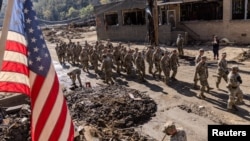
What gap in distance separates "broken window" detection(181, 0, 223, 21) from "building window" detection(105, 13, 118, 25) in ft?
35.4

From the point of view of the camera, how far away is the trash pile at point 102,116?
11.1 meters

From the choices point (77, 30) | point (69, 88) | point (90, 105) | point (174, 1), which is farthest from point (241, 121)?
point (77, 30)

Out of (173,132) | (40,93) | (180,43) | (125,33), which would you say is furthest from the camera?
(125,33)

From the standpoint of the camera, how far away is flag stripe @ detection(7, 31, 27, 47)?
16.4 feet

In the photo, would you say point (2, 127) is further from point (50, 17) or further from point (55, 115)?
point (50, 17)

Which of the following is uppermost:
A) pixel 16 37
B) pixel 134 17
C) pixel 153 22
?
pixel 134 17

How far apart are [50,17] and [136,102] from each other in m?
152

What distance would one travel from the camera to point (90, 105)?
13797mm

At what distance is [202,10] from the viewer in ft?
102

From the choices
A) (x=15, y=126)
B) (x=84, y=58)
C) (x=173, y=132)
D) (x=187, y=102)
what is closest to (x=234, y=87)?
(x=187, y=102)

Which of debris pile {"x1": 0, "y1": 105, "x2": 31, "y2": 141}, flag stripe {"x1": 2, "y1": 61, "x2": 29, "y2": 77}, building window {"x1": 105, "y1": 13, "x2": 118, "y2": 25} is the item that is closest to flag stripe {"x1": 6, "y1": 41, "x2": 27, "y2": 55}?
flag stripe {"x1": 2, "y1": 61, "x2": 29, "y2": 77}

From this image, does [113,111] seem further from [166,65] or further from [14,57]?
[14,57]

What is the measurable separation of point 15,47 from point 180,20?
29.3 m

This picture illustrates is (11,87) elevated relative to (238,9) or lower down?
lower down
